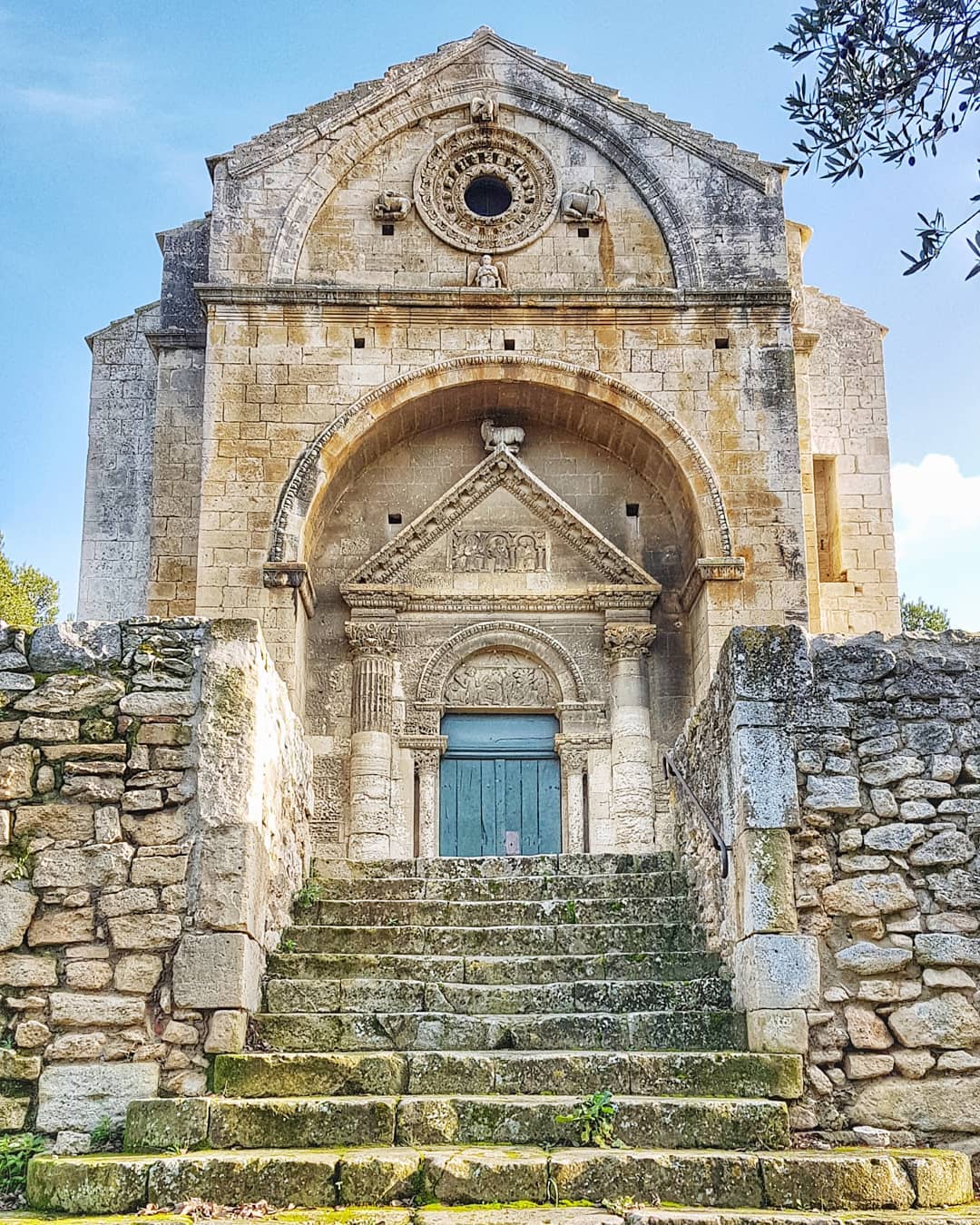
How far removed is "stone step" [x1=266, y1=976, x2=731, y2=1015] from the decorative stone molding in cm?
951

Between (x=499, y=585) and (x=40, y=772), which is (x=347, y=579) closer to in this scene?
(x=499, y=585)

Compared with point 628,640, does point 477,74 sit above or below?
above

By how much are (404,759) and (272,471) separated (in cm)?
311

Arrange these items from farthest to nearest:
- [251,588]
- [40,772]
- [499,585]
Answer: [499,585] → [251,588] → [40,772]

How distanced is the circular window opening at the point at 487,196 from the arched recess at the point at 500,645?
15.1ft

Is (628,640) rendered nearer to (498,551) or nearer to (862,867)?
(498,551)

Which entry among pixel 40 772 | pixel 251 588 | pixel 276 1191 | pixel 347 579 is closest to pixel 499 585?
pixel 347 579

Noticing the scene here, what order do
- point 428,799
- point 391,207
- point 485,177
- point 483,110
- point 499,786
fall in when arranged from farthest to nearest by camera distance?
point 485,177, point 483,110, point 391,207, point 499,786, point 428,799

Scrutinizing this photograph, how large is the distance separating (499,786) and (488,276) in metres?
5.26

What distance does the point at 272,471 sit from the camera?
1416 cm

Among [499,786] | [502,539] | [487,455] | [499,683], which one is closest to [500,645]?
[499,683]

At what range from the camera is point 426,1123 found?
649cm

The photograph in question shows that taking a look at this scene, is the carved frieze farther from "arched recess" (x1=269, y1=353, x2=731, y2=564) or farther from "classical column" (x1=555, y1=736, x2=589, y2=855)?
"classical column" (x1=555, y1=736, x2=589, y2=855)

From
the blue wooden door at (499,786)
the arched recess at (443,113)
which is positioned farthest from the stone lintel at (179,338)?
the blue wooden door at (499,786)
